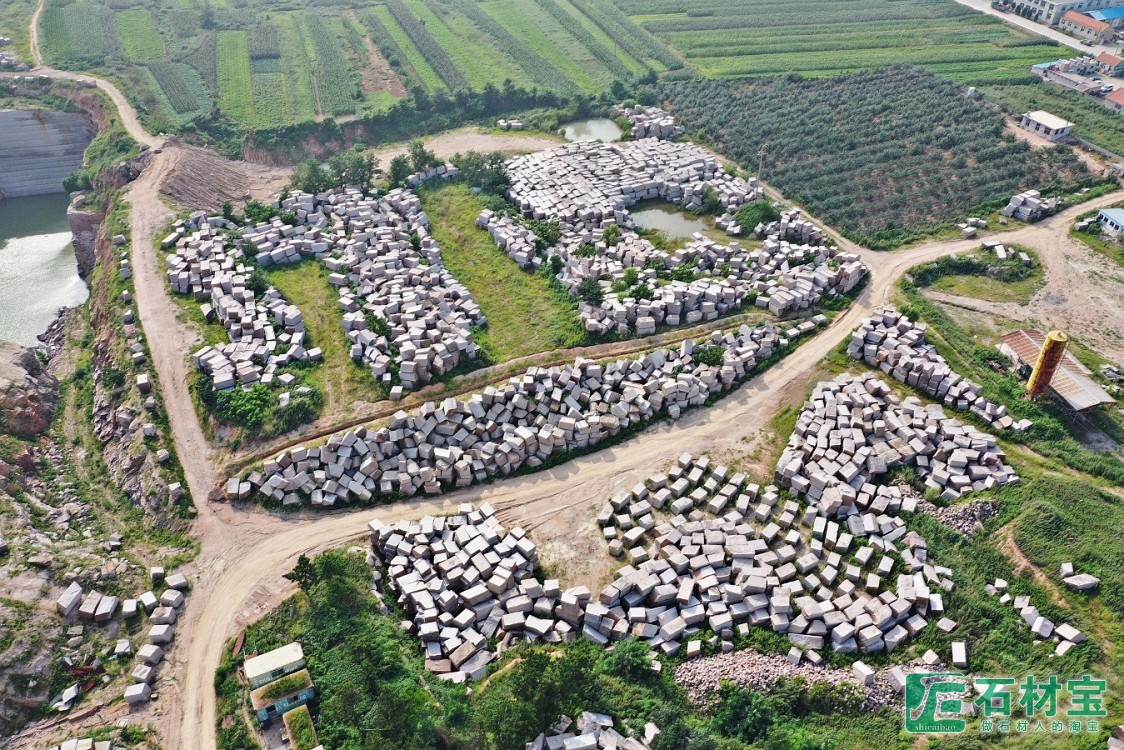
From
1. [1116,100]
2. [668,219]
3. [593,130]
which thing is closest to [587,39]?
[593,130]

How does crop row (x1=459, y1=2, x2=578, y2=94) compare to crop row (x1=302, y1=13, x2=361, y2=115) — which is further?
crop row (x1=459, y1=2, x2=578, y2=94)

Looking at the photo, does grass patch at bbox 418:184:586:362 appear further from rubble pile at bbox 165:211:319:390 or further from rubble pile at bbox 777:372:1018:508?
rubble pile at bbox 777:372:1018:508

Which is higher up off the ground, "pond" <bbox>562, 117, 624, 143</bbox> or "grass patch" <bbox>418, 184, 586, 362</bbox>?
"pond" <bbox>562, 117, 624, 143</bbox>

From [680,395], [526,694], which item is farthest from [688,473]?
[526,694]

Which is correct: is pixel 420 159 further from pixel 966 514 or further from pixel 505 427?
pixel 966 514

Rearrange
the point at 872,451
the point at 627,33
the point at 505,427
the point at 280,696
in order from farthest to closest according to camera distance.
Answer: the point at 627,33 → the point at 505,427 → the point at 872,451 → the point at 280,696

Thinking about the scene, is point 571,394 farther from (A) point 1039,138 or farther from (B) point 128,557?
(A) point 1039,138

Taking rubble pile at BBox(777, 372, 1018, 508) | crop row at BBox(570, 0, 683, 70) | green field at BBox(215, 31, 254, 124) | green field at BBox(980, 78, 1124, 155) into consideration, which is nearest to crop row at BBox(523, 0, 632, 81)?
crop row at BBox(570, 0, 683, 70)
